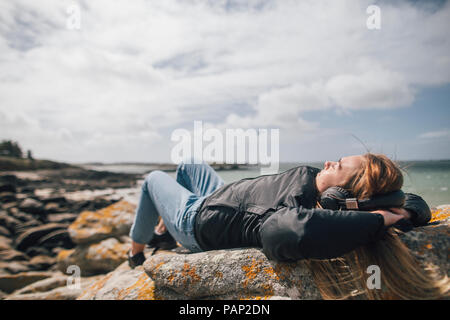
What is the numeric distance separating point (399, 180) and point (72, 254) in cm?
800

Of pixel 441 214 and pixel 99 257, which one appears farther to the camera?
pixel 99 257

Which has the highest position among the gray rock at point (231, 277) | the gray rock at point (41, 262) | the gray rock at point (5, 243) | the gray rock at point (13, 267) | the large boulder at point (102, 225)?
the gray rock at point (231, 277)

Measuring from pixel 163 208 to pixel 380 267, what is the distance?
8.14 feet

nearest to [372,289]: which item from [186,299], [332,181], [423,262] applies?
[423,262]

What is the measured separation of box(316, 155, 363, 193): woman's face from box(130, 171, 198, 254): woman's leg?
1.48m

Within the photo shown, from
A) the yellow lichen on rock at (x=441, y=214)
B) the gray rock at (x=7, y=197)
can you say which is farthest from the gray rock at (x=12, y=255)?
the yellow lichen on rock at (x=441, y=214)

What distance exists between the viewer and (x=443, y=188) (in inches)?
663

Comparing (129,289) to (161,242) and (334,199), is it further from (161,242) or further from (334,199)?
(334,199)

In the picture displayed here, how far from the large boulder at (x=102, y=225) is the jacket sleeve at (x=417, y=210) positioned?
6767mm

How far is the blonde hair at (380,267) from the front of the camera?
7.10 feet

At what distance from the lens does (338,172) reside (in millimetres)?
2580

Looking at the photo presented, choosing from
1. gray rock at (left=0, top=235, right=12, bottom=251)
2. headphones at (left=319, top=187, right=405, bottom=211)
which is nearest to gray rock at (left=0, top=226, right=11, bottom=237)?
gray rock at (left=0, top=235, right=12, bottom=251)

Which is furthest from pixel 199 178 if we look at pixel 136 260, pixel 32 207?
pixel 32 207

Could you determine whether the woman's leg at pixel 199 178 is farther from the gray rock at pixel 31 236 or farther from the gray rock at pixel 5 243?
the gray rock at pixel 31 236
